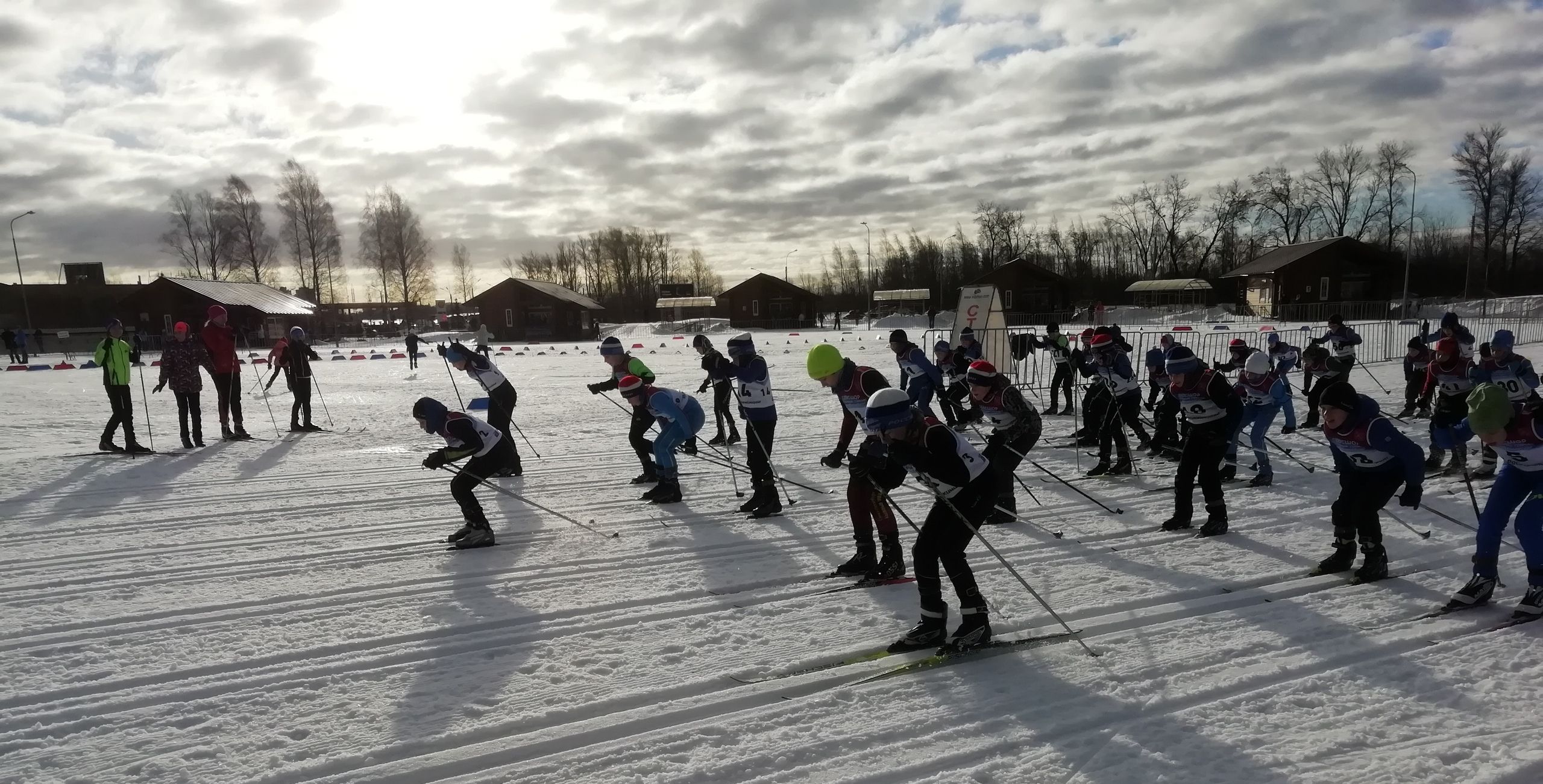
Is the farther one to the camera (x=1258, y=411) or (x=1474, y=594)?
(x=1258, y=411)

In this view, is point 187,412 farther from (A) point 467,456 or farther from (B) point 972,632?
(B) point 972,632

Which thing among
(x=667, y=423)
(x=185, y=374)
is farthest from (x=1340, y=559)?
(x=185, y=374)

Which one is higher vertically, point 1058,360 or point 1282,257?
point 1282,257

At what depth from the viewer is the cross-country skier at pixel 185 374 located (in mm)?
11602

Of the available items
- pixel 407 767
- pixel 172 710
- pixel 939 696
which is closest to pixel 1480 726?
pixel 939 696

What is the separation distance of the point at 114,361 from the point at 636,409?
824 cm

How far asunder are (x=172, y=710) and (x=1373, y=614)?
6.86 meters

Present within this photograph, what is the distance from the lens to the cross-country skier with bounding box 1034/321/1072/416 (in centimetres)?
1353

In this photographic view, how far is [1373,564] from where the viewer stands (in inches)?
213

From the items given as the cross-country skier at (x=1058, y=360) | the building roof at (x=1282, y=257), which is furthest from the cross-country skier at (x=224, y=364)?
the building roof at (x=1282, y=257)

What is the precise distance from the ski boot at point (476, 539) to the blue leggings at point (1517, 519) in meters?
7.18

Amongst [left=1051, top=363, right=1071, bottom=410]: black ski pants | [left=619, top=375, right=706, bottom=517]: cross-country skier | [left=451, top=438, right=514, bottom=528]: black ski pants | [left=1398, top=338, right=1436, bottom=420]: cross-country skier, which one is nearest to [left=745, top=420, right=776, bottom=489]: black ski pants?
[left=619, top=375, right=706, bottom=517]: cross-country skier

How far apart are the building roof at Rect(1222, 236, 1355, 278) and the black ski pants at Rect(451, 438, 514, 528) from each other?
5136cm

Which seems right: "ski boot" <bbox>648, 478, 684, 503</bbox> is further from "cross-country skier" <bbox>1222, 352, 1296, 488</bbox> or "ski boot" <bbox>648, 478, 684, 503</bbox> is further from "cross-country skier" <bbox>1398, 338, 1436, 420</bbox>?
"cross-country skier" <bbox>1398, 338, 1436, 420</bbox>
